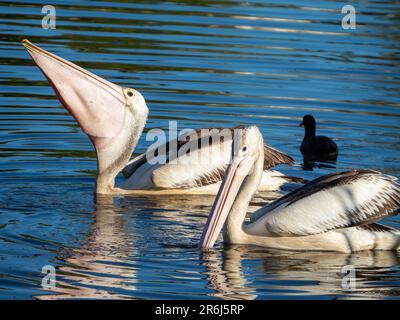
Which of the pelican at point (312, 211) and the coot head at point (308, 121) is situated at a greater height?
the coot head at point (308, 121)

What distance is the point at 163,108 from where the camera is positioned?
11.6 meters

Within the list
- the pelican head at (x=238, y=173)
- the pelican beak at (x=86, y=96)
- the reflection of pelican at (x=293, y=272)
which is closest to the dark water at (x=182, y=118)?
the reflection of pelican at (x=293, y=272)

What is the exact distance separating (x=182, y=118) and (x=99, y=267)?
426 cm

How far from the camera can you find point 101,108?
30.5 ft

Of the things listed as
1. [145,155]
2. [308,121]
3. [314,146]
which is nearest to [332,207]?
[145,155]

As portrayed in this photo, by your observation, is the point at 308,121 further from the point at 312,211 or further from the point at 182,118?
the point at 312,211

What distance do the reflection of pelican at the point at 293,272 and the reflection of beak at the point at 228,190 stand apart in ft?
0.65

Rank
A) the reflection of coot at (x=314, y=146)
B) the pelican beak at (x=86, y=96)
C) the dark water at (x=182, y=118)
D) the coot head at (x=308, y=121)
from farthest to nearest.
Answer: the coot head at (x=308, y=121) < the reflection of coot at (x=314, y=146) < the pelican beak at (x=86, y=96) < the dark water at (x=182, y=118)

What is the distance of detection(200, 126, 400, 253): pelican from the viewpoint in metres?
7.80

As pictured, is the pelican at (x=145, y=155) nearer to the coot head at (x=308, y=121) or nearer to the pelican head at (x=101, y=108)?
the pelican head at (x=101, y=108)

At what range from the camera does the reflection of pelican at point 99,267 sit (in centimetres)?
674

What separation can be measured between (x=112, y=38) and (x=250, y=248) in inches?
277

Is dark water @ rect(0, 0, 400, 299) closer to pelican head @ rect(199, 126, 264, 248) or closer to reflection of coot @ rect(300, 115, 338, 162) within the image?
reflection of coot @ rect(300, 115, 338, 162)
